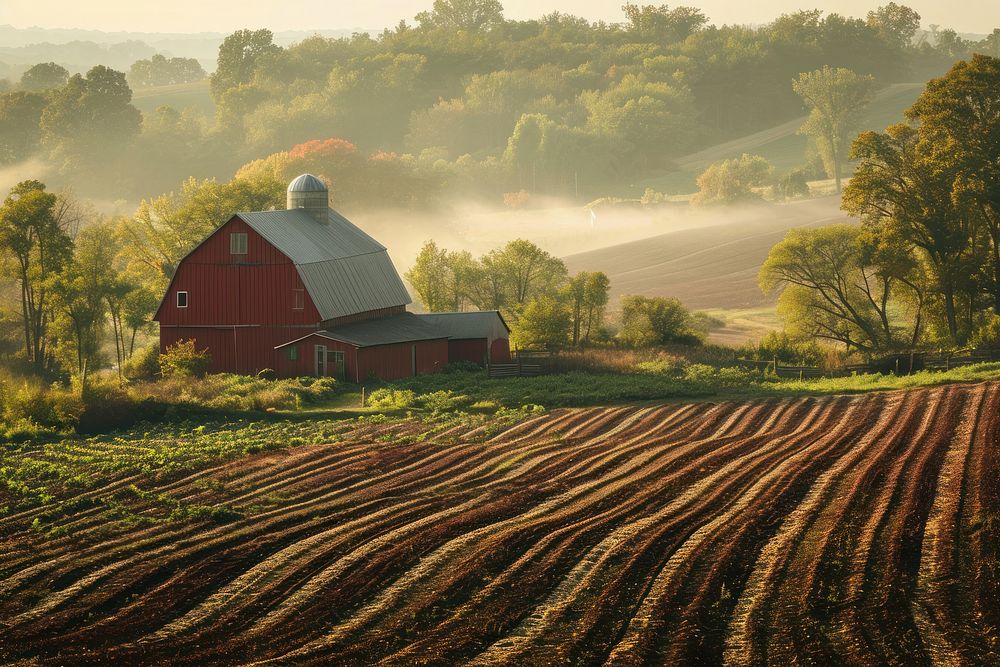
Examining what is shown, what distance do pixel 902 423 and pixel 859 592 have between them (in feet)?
63.3

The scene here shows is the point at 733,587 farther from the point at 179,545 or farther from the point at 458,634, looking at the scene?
the point at 179,545

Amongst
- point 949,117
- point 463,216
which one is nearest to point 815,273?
point 949,117

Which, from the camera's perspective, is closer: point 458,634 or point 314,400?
point 458,634

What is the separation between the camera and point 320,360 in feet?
190

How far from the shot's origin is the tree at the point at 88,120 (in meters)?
169

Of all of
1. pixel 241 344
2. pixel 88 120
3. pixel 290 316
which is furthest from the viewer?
pixel 88 120

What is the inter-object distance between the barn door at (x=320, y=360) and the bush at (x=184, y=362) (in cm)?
575

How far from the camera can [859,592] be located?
23.8 m

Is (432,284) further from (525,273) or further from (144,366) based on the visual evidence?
(144,366)

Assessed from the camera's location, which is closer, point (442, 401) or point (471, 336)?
point (442, 401)

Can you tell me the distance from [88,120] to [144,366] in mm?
119714

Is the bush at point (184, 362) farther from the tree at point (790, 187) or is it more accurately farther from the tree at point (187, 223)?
the tree at point (790, 187)

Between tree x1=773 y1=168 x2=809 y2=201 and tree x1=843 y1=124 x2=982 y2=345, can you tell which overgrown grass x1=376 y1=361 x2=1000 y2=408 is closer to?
tree x1=843 y1=124 x2=982 y2=345

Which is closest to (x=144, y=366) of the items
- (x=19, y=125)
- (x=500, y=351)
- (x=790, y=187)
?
(x=500, y=351)
